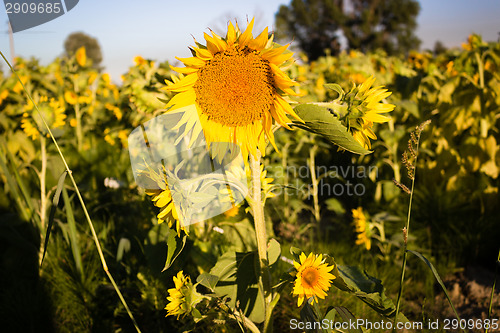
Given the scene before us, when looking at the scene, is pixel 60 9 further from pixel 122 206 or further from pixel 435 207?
pixel 435 207

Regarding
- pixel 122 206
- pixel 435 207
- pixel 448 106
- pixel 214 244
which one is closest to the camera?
pixel 214 244

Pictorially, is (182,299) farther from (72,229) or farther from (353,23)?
(353,23)

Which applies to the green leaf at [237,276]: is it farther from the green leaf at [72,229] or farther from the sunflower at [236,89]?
the green leaf at [72,229]

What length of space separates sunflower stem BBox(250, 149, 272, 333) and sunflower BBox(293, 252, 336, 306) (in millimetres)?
90

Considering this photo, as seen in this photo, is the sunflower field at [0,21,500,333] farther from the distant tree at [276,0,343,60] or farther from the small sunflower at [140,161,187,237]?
the distant tree at [276,0,343,60]

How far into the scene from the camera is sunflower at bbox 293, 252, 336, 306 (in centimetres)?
91

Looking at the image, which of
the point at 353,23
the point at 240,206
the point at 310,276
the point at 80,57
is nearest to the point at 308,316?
the point at 310,276

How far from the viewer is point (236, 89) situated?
0.81 m

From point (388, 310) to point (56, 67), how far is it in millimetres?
3434

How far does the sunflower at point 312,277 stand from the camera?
2.98ft

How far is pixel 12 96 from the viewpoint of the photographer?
2719mm

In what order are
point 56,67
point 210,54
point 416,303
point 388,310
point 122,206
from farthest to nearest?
point 56,67 → point 122,206 → point 416,303 → point 388,310 → point 210,54

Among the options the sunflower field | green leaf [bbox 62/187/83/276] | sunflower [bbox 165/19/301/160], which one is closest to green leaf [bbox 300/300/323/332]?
the sunflower field

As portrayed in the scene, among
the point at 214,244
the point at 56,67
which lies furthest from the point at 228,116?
the point at 56,67
